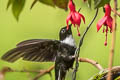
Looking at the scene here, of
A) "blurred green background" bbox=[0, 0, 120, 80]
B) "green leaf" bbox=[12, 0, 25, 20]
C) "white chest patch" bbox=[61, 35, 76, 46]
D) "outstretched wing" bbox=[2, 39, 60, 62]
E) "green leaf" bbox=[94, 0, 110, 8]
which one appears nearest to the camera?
"green leaf" bbox=[94, 0, 110, 8]

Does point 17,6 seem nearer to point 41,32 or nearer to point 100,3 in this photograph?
point 100,3

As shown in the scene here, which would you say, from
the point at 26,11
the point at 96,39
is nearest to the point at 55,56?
the point at 96,39

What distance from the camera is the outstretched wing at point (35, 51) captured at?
1409 mm

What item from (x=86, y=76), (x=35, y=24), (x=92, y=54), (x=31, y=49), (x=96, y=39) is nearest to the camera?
(x=31, y=49)

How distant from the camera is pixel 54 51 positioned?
1642 millimetres

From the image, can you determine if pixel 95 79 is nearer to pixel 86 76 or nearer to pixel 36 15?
pixel 86 76

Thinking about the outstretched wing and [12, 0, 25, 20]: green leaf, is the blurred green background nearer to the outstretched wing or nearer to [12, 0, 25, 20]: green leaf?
the outstretched wing

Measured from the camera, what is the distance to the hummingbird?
1472mm

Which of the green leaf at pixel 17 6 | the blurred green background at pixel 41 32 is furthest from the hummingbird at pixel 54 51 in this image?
the blurred green background at pixel 41 32

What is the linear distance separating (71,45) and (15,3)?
1.42 feet

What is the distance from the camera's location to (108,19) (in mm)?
1288

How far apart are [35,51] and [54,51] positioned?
0.36 feet

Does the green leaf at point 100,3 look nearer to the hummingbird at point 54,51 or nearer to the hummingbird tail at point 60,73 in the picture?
the hummingbird at point 54,51

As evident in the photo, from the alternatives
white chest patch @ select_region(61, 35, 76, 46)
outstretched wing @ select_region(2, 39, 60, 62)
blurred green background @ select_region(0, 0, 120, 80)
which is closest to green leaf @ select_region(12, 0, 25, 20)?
outstretched wing @ select_region(2, 39, 60, 62)
